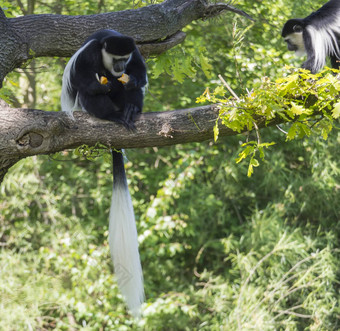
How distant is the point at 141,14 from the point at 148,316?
2697 millimetres

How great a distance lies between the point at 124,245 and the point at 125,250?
2cm

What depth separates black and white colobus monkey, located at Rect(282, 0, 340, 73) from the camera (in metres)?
3.45

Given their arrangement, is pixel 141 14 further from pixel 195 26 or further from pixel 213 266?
pixel 213 266

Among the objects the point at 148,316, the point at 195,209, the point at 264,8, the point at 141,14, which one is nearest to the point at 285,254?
the point at 195,209

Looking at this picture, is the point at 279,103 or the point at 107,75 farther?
the point at 107,75

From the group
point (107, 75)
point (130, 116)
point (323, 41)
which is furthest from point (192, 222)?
point (130, 116)

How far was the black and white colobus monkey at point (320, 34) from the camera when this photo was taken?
345 cm

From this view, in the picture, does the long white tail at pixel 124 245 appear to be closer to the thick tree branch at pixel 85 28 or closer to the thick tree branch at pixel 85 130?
the thick tree branch at pixel 85 130

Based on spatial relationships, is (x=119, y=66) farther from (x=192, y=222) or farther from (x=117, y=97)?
(x=192, y=222)

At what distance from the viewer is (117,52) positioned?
2293 mm

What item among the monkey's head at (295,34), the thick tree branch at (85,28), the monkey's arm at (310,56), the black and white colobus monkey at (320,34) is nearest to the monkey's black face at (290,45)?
the monkey's head at (295,34)

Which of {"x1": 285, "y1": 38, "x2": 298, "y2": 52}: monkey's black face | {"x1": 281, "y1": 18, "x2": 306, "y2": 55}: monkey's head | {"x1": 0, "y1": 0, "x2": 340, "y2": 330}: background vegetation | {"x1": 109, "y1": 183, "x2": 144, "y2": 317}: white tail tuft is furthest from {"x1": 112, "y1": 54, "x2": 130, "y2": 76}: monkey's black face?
{"x1": 285, "y1": 38, "x2": 298, "y2": 52}: monkey's black face

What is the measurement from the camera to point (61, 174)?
16.5 feet

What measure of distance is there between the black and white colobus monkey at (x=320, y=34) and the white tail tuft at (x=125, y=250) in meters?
1.85
